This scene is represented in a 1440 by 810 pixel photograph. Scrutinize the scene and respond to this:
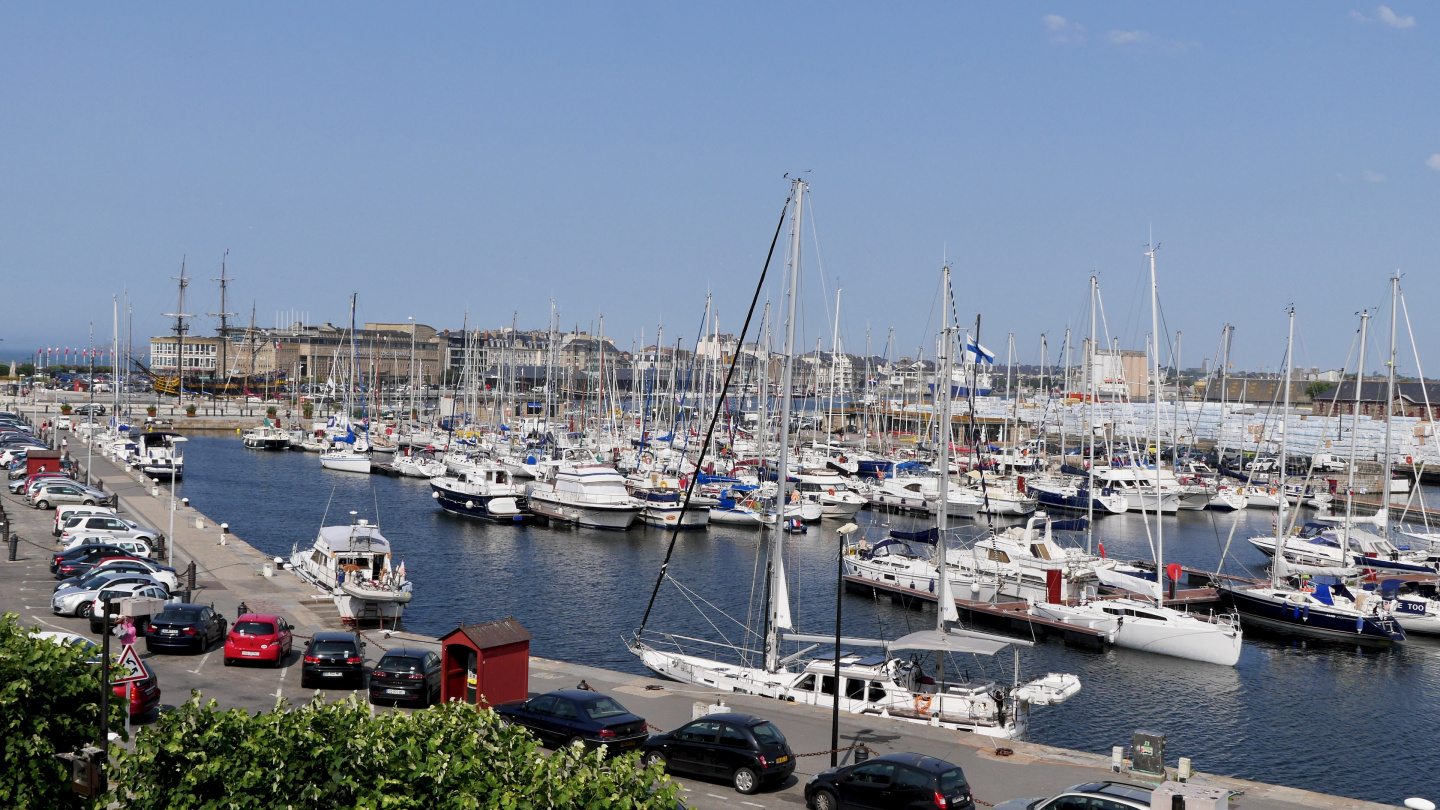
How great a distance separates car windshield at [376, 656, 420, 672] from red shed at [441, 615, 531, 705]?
67 centimetres

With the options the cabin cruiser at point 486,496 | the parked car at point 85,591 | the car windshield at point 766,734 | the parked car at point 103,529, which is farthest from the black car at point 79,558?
the cabin cruiser at point 486,496

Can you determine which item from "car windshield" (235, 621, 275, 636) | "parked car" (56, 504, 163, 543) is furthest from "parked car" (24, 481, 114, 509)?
"car windshield" (235, 621, 275, 636)

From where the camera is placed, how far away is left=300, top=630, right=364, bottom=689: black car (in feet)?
78.6

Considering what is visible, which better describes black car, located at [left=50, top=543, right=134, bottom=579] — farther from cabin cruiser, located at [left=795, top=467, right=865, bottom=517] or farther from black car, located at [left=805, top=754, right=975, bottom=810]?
cabin cruiser, located at [left=795, top=467, right=865, bottom=517]

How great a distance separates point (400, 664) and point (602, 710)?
5161mm

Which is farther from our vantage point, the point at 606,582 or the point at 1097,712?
the point at 606,582

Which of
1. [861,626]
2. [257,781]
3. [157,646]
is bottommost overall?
[861,626]

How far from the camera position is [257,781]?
11.9 metres

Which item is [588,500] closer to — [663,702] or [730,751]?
[663,702]

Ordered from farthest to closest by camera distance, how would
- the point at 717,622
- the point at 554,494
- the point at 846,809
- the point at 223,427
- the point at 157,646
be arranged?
the point at 223,427 < the point at 554,494 < the point at 717,622 < the point at 157,646 < the point at 846,809

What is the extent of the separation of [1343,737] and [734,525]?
4063 cm

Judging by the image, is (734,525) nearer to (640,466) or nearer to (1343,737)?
(640,466)

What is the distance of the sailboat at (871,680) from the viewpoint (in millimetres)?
25453

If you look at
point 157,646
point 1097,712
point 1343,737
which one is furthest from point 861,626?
point 157,646
